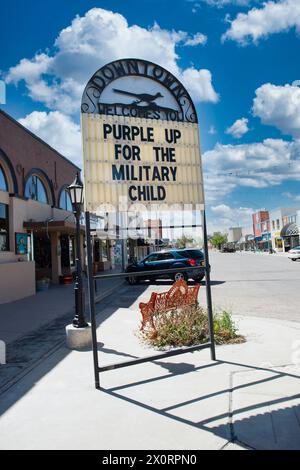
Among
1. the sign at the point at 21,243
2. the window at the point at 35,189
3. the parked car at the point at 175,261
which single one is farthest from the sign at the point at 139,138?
the window at the point at 35,189

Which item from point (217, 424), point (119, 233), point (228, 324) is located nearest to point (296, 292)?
point (228, 324)

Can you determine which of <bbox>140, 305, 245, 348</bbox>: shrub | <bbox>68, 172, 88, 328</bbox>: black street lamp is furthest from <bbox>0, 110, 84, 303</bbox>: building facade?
<bbox>140, 305, 245, 348</bbox>: shrub

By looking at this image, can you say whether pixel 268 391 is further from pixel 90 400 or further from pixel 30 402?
pixel 30 402

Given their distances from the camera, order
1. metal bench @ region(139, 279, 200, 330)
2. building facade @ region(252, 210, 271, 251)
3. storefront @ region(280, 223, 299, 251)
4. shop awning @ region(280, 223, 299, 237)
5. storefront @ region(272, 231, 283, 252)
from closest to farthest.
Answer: metal bench @ region(139, 279, 200, 330) → shop awning @ region(280, 223, 299, 237) → storefront @ region(280, 223, 299, 251) → storefront @ region(272, 231, 283, 252) → building facade @ region(252, 210, 271, 251)

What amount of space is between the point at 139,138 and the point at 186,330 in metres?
3.41

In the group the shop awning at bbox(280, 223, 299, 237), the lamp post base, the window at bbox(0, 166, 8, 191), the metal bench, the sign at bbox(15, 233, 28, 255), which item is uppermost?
the window at bbox(0, 166, 8, 191)

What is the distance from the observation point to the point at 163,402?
14.1 feet

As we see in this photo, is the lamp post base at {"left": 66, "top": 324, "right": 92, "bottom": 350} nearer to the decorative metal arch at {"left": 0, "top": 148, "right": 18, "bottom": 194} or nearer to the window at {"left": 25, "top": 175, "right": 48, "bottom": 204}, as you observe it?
the decorative metal arch at {"left": 0, "top": 148, "right": 18, "bottom": 194}

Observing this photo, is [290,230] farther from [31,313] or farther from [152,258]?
[31,313]

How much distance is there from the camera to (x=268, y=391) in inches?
177

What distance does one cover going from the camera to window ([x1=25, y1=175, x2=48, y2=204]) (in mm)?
18719

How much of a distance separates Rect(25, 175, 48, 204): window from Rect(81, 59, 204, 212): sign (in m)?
13.7

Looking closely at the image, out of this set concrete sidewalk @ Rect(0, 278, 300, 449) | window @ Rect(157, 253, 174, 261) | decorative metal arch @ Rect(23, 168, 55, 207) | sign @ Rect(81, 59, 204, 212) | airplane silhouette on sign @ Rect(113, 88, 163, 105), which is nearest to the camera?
concrete sidewalk @ Rect(0, 278, 300, 449)

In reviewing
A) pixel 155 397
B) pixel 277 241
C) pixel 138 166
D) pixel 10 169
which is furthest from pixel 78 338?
pixel 277 241
